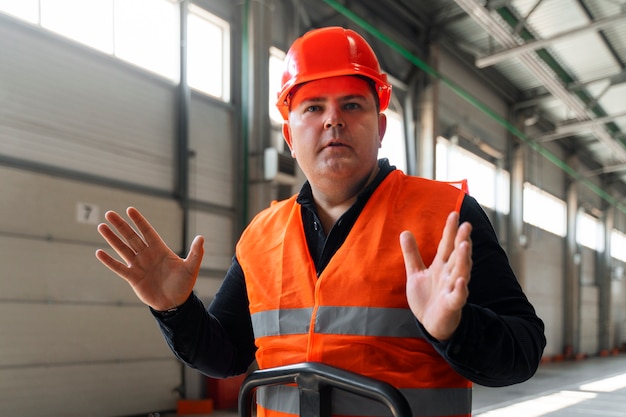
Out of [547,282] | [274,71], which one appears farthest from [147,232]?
[547,282]

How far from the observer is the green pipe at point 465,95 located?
29.0 feet

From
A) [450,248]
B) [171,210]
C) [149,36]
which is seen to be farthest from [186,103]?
[450,248]

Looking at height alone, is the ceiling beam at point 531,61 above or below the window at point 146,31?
above

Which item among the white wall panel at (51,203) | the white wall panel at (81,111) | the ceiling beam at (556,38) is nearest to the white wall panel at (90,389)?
the white wall panel at (51,203)

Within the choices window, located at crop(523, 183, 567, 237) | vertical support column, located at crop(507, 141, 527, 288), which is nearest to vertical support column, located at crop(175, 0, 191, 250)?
vertical support column, located at crop(507, 141, 527, 288)

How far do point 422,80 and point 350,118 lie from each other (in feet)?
33.2

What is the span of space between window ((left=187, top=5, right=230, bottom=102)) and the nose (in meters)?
6.16

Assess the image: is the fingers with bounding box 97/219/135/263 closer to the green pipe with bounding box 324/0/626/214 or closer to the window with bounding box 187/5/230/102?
the window with bounding box 187/5/230/102

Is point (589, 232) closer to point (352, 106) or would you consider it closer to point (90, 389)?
point (90, 389)

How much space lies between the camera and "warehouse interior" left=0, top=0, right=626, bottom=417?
5.63 meters

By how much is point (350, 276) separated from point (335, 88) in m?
0.59

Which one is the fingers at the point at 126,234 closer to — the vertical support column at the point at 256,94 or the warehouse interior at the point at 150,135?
the warehouse interior at the point at 150,135

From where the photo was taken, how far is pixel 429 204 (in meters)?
1.62

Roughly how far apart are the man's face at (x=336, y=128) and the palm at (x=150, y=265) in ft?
1.45
